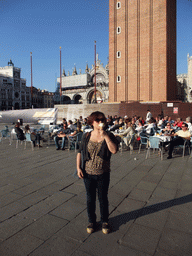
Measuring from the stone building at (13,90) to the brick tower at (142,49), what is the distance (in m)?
57.6

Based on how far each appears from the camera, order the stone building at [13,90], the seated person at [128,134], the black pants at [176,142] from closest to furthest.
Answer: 1. the black pants at [176,142]
2. the seated person at [128,134]
3. the stone building at [13,90]

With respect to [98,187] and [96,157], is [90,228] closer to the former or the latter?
[98,187]

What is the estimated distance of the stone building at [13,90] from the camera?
2923 inches

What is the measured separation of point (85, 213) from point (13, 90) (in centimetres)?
8304

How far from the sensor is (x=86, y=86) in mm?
68562

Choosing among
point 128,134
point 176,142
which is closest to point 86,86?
point 128,134

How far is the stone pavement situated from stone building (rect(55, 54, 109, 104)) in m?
54.7

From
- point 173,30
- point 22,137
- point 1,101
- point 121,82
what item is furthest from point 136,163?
point 1,101

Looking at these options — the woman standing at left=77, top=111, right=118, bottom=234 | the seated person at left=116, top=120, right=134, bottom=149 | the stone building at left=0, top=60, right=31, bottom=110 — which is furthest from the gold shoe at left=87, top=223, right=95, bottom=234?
the stone building at left=0, top=60, right=31, bottom=110

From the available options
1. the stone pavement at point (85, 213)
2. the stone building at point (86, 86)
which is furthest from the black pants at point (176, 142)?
the stone building at point (86, 86)

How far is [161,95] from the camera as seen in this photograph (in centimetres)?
2566

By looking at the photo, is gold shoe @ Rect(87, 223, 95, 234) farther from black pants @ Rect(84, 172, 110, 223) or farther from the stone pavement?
black pants @ Rect(84, 172, 110, 223)

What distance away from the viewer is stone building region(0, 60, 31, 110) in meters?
74.2

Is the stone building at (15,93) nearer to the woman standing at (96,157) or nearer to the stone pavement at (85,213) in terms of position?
the stone pavement at (85,213)
